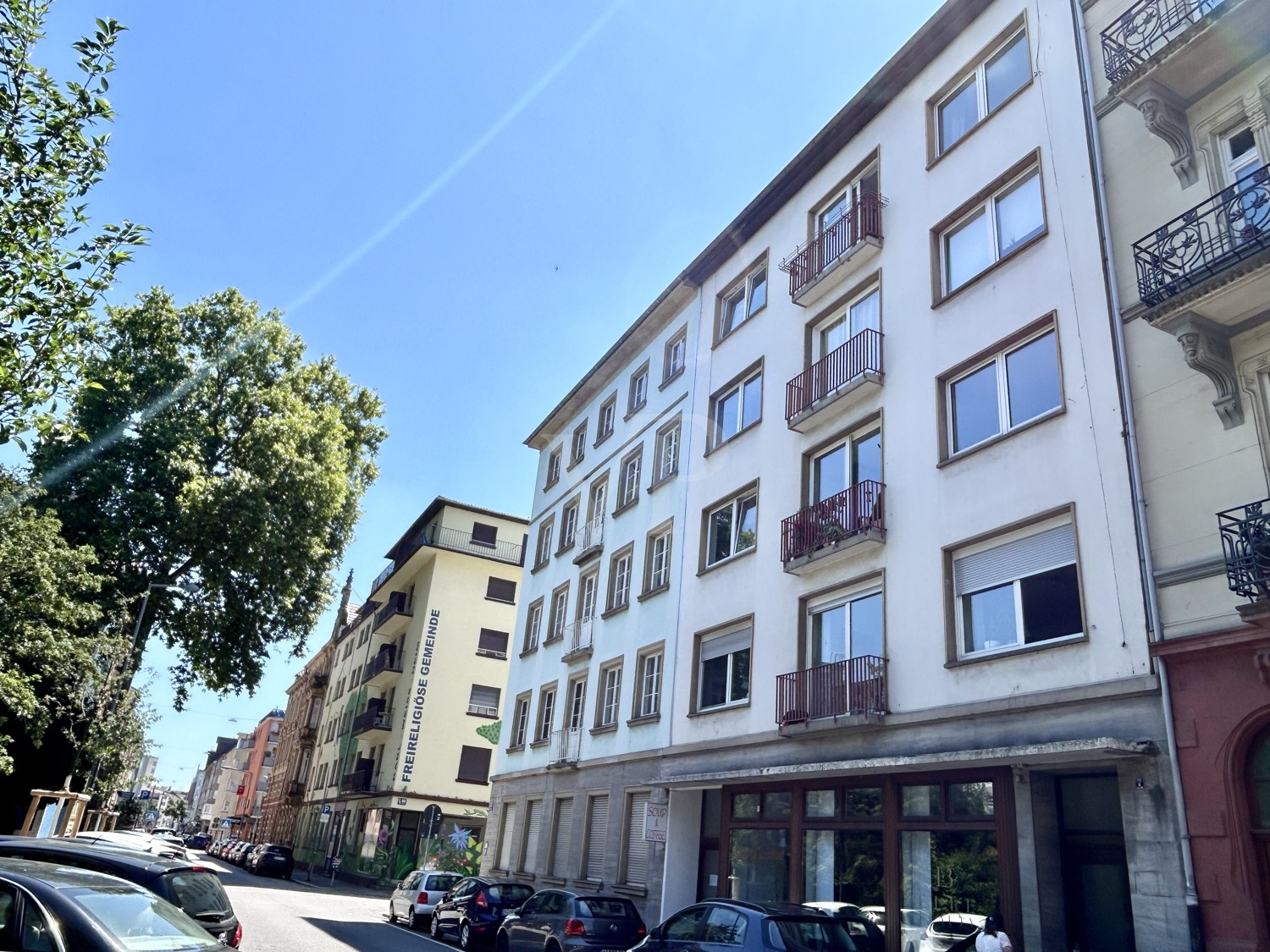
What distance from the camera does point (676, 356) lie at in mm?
25391

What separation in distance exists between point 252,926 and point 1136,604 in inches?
673

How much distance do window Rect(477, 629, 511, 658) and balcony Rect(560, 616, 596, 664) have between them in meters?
17.5

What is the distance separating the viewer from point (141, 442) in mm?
28078

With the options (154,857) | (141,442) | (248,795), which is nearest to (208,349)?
(141,442)

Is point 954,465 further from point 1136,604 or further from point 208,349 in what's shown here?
point 208,349

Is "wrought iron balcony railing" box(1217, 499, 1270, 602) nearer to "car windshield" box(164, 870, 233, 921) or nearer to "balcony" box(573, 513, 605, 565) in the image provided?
"car windshield" box(164, 870, 233, 921)

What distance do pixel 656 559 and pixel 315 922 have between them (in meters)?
11.5

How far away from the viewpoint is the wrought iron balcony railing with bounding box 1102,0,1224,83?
37.9 feet

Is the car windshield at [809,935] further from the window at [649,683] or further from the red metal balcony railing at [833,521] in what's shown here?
the window at [649,683]

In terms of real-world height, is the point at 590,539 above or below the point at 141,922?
above

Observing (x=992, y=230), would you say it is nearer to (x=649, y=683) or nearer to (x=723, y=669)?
(x=723, y=669)

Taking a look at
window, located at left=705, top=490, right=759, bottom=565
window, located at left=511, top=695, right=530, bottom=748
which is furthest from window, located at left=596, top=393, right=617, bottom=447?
window, located at left=511, top=695, right=530, bottom=748

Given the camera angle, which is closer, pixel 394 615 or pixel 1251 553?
pixel 1251 553

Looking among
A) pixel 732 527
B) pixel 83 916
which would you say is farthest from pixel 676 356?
pixel 83 916
